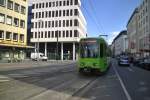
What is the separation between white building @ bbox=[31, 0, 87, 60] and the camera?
9144 cm

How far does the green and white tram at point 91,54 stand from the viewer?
2388 cm

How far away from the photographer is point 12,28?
6003 centimetres

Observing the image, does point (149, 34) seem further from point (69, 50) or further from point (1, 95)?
point (1, 95)

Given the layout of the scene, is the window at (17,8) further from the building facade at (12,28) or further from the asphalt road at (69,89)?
the asphalt road at (69,89)

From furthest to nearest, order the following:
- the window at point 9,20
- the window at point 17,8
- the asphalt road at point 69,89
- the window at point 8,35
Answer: the window at point 17,8 → the window at point 8,35 → the window at point 9,20 → the asphalt road at point 69,89

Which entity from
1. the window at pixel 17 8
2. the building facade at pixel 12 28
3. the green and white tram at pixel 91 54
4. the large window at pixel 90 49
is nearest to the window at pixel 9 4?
the building facade at pixel 12 28

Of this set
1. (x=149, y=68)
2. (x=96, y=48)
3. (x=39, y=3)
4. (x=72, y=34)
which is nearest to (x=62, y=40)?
(x=72, y=34)

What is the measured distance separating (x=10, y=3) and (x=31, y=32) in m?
39.5

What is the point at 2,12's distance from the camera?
56250mm

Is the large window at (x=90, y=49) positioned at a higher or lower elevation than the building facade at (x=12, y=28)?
lower

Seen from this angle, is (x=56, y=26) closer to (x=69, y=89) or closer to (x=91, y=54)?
(x=91, y=54)

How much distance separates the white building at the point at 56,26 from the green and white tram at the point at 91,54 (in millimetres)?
66285

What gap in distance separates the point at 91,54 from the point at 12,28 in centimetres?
3921

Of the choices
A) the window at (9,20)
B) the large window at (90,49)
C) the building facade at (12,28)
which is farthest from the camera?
the window at (9,20)
